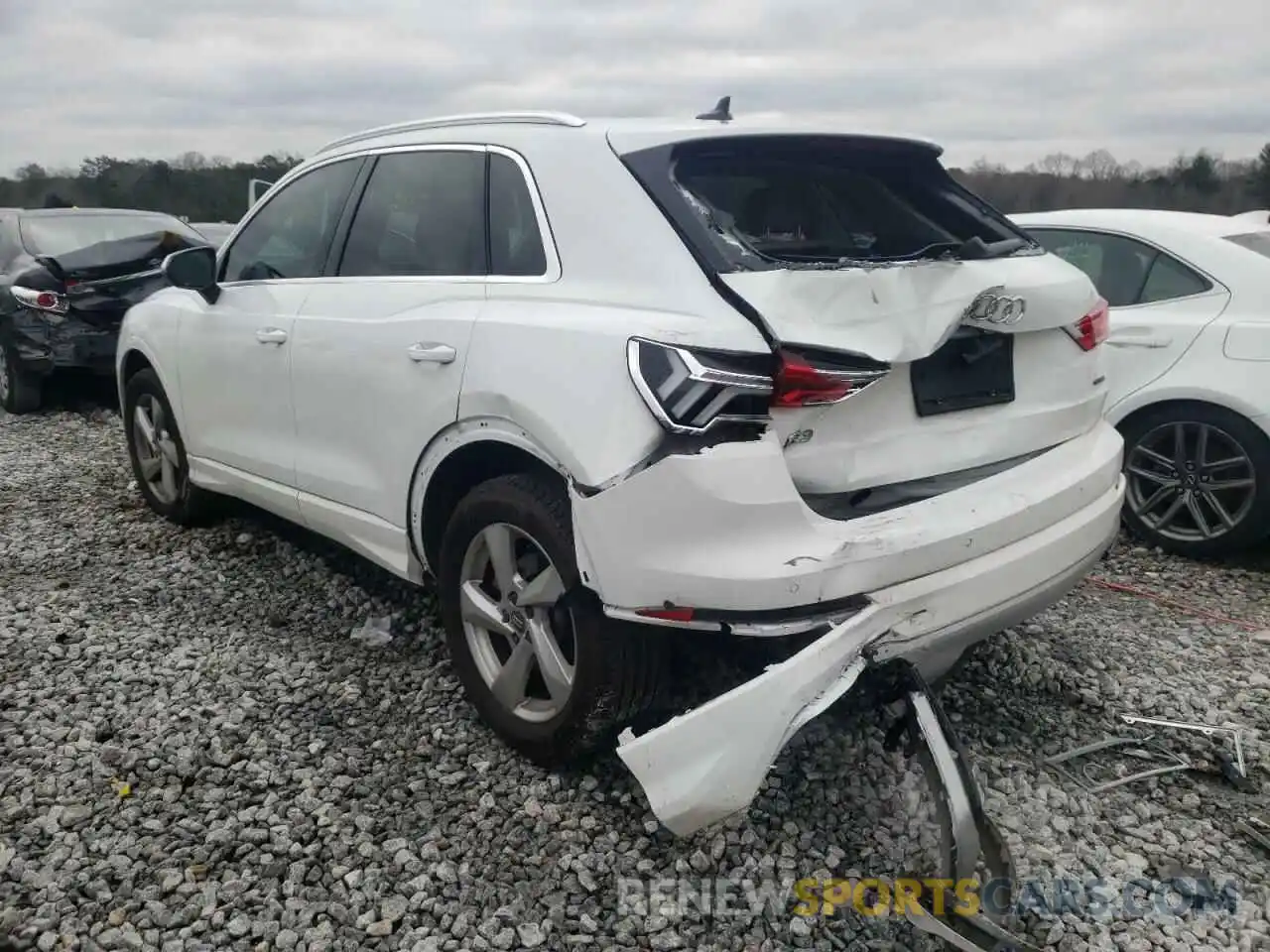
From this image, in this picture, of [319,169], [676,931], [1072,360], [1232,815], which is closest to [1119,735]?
[1232,815]

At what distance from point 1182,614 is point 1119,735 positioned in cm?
126

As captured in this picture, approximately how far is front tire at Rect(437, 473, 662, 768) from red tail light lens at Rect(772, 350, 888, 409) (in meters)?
0.66

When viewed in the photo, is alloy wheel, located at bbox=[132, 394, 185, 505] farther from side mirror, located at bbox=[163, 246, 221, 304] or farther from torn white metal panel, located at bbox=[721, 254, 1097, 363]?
torn white metal panel, located at bbox=[721, 254, 1097, 363]

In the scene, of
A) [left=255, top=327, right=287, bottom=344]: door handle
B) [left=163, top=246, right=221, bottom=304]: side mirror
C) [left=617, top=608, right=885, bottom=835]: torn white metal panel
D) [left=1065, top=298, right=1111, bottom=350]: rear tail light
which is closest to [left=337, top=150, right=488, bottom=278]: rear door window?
[left=255, top=327, right=287, bottom=344]: door handle

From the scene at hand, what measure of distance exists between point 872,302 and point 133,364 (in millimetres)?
4215

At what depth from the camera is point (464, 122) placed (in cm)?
332

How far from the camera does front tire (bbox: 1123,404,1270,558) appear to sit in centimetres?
457

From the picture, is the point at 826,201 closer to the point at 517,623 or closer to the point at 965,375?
the point at 965,375

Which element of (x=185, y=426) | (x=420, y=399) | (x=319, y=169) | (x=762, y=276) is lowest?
(x=185, y=426)

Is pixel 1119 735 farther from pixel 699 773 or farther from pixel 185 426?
pixel 185 426

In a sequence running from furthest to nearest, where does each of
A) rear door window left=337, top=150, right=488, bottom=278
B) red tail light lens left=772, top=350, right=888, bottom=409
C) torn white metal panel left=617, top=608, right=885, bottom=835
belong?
1. rear door window left=337, top=150, right=488, bottom=278
2. red tail light lens left=772, top=350, right=888, bottom=409
3. torn white metal panel left=617, top=608, right=885, bottom=835

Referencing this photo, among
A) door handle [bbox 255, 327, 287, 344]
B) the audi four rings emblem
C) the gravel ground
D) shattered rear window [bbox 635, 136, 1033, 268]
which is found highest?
shattered rear window [bbox 635, 136, 1033, 268]

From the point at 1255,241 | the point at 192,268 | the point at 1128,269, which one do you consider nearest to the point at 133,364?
the point at 192,268

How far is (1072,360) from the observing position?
9.87 ft
